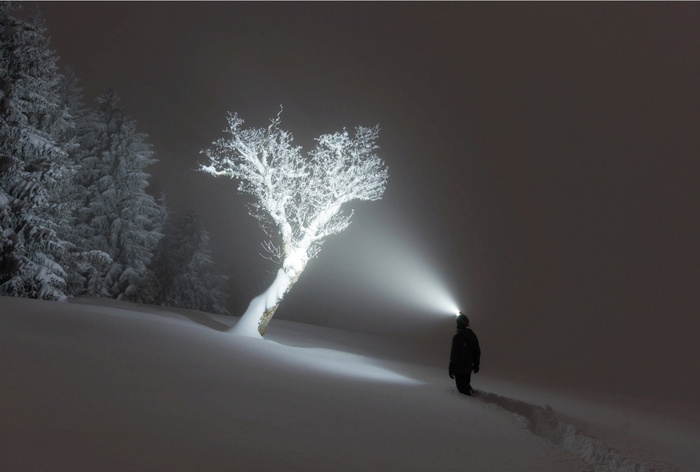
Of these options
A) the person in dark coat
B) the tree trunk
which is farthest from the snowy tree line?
the person in dark coat

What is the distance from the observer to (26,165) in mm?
20266

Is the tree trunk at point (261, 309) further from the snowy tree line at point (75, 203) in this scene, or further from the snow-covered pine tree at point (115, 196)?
the snow-covered pine tree at point (115, 196)

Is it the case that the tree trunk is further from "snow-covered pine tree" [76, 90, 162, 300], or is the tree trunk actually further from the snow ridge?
"snow-covered pine tree" [76, 90, 162, 300]

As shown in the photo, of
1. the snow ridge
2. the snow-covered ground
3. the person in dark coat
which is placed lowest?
the snow-covered ground

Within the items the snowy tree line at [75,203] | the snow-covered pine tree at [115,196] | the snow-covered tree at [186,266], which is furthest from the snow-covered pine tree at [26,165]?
the snow-covered tree at [186,266]

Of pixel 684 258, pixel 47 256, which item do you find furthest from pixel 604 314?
pixel 47 256

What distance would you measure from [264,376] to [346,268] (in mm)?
137139

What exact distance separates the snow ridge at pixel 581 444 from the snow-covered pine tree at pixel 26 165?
18.1m

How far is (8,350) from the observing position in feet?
23.0

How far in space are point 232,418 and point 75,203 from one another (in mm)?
23418

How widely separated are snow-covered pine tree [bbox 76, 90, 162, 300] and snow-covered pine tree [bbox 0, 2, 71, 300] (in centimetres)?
1227

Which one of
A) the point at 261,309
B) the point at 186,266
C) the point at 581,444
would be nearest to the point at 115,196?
the point at 186,266

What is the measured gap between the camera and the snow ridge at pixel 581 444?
6.40m

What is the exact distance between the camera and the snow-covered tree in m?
44.2
